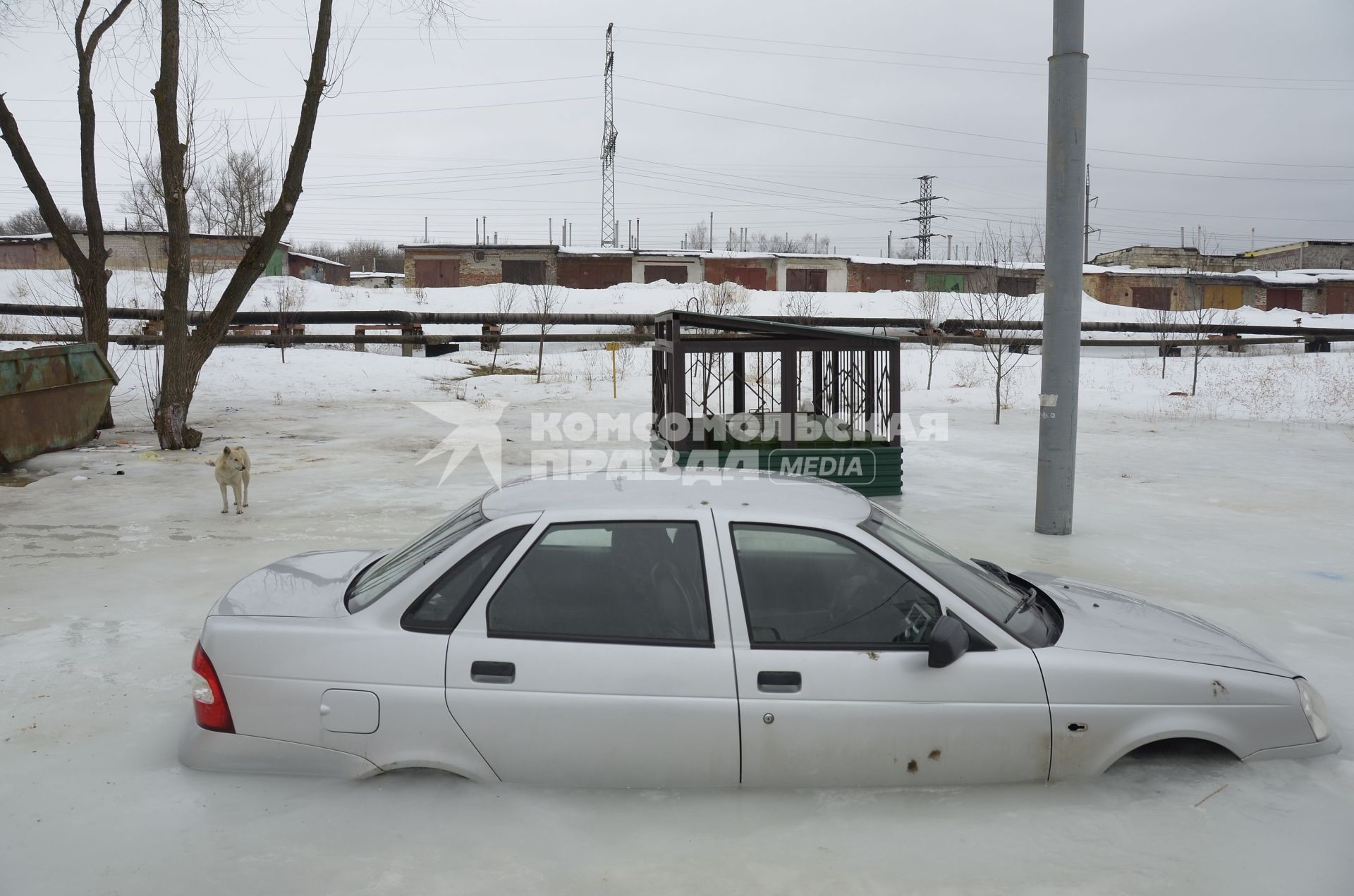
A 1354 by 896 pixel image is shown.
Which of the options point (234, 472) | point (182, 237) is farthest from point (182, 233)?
point (234, 472)

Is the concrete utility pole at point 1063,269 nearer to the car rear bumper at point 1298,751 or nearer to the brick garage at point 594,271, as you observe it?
the car rear bumper at point 1298,751

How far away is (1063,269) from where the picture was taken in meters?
8.09

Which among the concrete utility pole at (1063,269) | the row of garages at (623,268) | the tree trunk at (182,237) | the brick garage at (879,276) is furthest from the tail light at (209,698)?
the brick garage at (879,276)

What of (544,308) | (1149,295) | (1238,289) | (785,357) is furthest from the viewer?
(1238,289)

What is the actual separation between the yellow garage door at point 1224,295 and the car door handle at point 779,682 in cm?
4840

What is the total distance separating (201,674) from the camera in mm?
3408

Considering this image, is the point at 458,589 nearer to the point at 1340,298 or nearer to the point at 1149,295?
the point at 1149,295

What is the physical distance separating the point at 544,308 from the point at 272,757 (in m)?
23.6

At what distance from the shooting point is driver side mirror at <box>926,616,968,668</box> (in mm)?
3201

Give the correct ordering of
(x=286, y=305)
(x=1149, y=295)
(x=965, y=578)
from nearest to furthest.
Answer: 1. (x=965, y=578)
2. (x=286, y=305)
3. (x=1149, y=295)

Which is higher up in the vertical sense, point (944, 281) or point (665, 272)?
point (665, 272)

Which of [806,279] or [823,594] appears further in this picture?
[806,279]

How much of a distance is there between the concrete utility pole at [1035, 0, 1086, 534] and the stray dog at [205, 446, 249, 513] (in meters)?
7.46

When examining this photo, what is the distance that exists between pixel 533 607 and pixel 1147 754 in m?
2.53
